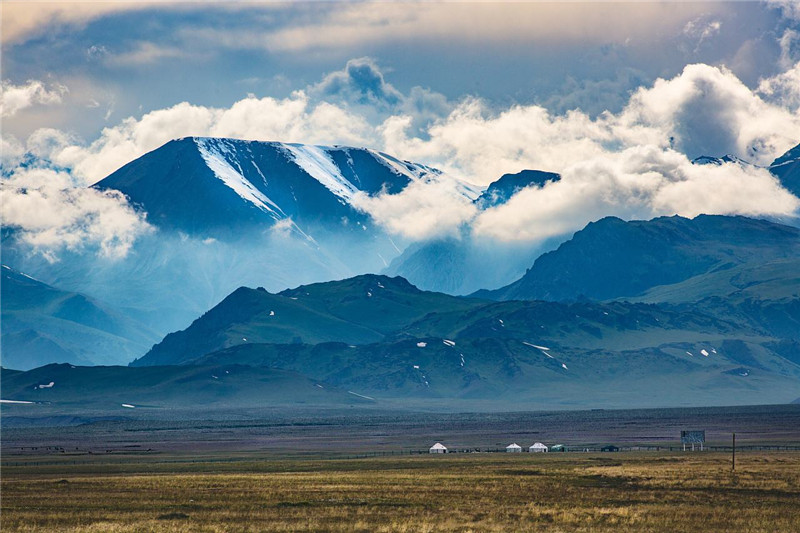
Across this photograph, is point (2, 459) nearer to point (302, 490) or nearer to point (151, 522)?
point (302, 490)

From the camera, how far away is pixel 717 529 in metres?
81.1

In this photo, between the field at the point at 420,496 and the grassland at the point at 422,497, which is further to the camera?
the field at the point at 420,496

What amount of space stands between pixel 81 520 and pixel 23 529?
6.19m

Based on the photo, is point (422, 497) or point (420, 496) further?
point (420, 496)

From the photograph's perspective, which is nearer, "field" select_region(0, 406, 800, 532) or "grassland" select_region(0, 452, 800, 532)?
"grassland" select_region(0, 452, 800, 532)

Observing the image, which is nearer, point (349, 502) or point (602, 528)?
A: point (602, 528)

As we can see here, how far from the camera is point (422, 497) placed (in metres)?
104

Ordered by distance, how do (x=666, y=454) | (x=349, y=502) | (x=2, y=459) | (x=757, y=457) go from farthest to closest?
(x=2, y=459), (x=666, y=454), (x=757, y=457), (x=349, y=502)

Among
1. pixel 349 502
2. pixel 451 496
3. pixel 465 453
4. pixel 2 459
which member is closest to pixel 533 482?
pixel 451 496

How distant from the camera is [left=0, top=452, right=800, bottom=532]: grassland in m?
85.3

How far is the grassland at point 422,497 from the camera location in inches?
3359

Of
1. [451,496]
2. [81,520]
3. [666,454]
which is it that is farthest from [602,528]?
[666,454]

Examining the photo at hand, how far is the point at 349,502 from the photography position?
10019cm

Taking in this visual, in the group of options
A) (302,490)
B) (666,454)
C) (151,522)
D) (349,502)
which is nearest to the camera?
(151,522)
